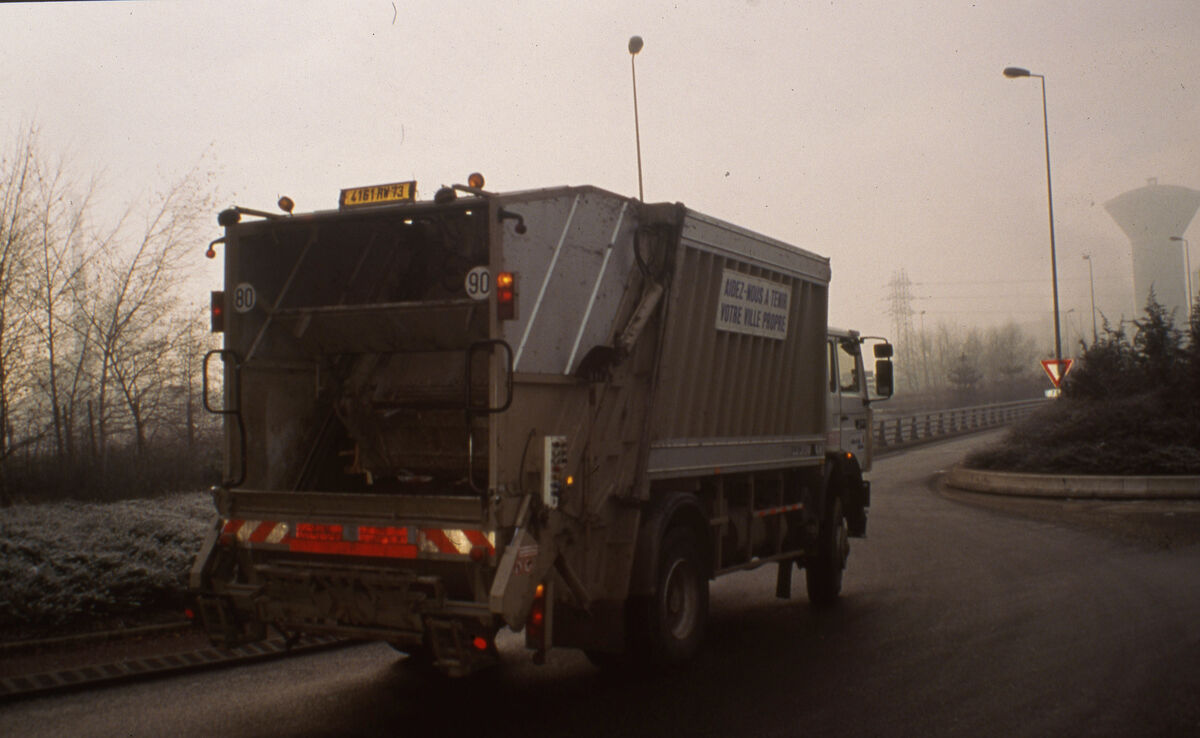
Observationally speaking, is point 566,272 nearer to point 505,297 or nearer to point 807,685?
point 505,297

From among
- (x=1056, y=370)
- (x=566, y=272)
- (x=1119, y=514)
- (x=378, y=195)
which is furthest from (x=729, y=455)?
(x=1056, y=370)

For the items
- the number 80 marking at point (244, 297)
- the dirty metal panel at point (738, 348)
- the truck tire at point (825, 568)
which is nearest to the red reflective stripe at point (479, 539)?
the dirty metal panel at point (738, 348)

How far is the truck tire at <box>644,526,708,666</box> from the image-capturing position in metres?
6.83

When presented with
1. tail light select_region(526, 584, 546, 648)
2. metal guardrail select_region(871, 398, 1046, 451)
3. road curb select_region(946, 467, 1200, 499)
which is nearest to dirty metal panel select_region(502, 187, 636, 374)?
tail light select_region(526, 584, 546, 648)

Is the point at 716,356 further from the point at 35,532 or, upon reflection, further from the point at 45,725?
the point at 35,532

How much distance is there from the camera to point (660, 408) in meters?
7.12

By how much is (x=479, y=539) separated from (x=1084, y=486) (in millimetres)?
17470

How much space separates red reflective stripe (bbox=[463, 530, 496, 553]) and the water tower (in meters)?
94.3

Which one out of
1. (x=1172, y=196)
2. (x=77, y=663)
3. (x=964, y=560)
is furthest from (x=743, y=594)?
(x=1172, y=196)

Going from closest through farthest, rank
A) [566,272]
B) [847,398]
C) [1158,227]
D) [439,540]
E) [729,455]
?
[439,540] < [566,272] < [729,455] < [847,398] < [1158,227]

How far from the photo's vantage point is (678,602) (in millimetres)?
7328

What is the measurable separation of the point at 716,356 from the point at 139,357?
10371 mm

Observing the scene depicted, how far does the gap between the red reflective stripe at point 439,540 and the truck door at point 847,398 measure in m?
5.43

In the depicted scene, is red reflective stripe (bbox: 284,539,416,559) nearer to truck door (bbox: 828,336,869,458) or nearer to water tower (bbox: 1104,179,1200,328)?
truck door (bbox: 828,336,869,458)
